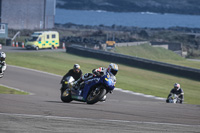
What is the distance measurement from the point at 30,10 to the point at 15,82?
62828mm

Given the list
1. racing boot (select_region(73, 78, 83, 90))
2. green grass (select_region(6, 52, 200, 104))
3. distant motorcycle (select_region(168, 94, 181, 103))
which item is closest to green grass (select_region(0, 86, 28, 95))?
distant motorcycle (select_region(168, 94, 181, 103))

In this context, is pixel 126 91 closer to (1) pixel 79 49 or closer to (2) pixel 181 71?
(2) pixel 181 71

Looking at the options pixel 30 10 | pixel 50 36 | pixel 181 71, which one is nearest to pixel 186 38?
pixel 30 10

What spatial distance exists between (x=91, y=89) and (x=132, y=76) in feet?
65.9

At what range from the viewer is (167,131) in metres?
8.00

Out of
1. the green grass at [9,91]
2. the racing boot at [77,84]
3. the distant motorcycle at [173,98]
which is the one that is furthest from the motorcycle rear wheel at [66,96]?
the distant motorcycle at [173,98]

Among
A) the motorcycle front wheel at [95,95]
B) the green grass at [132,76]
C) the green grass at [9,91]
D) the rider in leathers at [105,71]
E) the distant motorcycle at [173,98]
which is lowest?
the green grass at [132,76]

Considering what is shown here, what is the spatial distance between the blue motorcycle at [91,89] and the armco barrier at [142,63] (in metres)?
20.1

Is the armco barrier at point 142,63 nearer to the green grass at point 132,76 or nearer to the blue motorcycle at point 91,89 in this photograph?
the green grass at point 132,76

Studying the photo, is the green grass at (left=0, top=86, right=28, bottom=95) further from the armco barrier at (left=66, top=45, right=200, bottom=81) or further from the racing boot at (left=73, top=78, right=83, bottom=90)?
the armco barrier at (left=66, top=45, right=200, bottom=81)

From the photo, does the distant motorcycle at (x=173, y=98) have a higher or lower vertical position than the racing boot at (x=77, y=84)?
lower

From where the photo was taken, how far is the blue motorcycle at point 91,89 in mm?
11648

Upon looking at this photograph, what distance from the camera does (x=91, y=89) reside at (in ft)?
39.8

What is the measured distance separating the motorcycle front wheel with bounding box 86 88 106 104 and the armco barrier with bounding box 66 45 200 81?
2062cm
